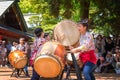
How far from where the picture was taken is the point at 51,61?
7.39 meters

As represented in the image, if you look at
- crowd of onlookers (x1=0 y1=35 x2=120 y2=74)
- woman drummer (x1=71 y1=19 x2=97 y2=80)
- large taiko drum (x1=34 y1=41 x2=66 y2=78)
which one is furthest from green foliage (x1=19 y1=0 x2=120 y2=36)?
large taiko drum (x1=34 y1=41 x2=66 y2=78)

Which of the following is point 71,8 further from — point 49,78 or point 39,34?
point 49,78

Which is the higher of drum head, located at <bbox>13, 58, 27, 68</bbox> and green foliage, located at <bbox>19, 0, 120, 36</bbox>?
green foliage, located at <bbox>19, 0, 120, 36</bbox>

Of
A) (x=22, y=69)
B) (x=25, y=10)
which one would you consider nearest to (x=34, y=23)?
(x=25, y=10)

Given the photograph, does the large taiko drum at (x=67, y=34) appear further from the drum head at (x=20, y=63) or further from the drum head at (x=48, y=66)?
the drum head at (x=20, y=63)

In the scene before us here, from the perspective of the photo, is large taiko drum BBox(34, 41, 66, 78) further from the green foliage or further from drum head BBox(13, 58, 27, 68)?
the green foliage

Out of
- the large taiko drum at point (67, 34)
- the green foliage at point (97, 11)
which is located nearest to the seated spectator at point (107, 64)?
the green foliage at point (97, 11)

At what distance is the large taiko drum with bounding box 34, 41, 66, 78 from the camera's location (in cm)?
736

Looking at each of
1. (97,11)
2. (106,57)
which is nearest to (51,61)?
(106,57)

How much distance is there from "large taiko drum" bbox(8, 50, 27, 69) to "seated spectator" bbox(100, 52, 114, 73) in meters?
4.54

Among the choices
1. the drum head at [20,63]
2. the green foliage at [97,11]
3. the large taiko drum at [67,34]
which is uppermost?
the large taiko drum at [67,34]

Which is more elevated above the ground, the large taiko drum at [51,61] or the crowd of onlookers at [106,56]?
the large taiko drum at [51,61]

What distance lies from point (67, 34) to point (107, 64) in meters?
10.1

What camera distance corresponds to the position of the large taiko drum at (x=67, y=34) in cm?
792
